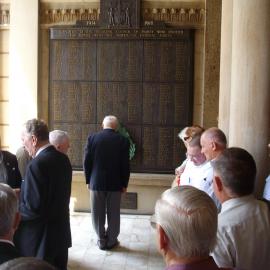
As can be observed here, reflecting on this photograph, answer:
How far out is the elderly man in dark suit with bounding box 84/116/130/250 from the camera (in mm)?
5613

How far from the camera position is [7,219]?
200 cm

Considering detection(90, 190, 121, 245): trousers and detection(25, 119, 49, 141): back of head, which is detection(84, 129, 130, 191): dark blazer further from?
detection(25, 119, 49, 141): back of head

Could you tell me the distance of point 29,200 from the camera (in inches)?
134

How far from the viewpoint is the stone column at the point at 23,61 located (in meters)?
7.29

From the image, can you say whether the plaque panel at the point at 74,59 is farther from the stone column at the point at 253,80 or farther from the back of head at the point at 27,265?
the back of head at the point at 27,265

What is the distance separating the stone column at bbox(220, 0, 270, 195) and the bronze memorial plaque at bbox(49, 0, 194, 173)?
3183 mm

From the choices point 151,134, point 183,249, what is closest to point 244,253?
point 183,249

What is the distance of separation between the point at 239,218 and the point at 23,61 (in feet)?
19.2

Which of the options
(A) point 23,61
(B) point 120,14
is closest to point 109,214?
(A) point 23,61

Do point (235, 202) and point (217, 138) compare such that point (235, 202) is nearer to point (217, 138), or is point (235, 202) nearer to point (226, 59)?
point (217, 138)

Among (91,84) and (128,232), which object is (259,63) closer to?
(128,232)

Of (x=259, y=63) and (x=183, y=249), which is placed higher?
(x=259, y=63)

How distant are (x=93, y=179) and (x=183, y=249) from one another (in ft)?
13.4

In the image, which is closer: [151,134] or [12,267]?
[12,267]
